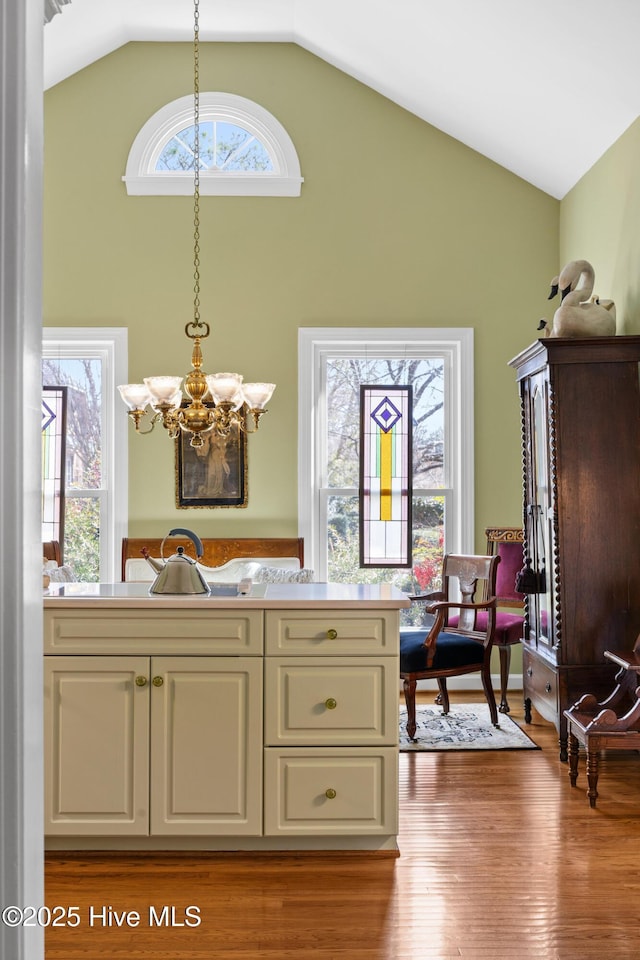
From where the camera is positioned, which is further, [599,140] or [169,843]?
[599,140]

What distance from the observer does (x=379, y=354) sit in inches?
230

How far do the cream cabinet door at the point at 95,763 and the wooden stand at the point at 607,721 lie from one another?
1.88 meters

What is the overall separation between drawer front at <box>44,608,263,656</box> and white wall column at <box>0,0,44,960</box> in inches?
77.3

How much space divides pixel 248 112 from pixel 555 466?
332cm

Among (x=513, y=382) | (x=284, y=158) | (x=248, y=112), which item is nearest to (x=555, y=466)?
(x=513, y=382)

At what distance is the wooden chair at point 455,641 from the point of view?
4473mm

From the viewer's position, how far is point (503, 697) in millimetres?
5121

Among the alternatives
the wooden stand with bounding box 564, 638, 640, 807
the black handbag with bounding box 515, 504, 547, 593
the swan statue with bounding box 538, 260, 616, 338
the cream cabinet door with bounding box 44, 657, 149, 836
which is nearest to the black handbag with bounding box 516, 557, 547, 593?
the black handbag with bounding box 515, 504, 547, 593

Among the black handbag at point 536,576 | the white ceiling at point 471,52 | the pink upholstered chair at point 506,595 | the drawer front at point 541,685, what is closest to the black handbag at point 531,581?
the black handbag at point 536,576

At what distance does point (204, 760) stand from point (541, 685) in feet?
7.35

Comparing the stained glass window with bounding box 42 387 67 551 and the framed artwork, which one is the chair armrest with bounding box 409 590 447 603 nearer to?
the framed artwork

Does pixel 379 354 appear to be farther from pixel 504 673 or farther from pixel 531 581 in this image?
pixel 504 673

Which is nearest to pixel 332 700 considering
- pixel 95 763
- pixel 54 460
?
pixel 95 763

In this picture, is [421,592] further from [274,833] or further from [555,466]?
[274,833]
